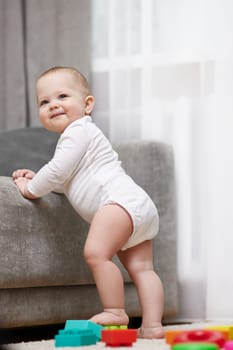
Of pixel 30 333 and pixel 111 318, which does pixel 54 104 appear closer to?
pixel 111 318

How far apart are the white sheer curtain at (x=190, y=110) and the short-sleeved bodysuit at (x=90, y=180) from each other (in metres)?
0.62

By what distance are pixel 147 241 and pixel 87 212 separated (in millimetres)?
191

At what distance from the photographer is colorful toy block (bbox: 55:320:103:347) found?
170 centimetres

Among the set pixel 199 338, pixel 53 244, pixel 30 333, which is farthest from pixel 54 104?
pixel 199 338

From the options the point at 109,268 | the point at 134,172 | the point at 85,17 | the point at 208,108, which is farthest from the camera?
the point at 85,17

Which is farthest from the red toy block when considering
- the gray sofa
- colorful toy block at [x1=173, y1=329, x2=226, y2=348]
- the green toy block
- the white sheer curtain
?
the white sheer curtain

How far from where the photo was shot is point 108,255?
2014 mm

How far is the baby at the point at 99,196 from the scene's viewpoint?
2002mm

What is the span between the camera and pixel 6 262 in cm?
202

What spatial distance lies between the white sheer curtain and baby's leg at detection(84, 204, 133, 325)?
2.43 feet

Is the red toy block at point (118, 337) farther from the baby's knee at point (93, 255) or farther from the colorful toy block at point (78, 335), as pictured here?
the baby's knee at point (93, 255)

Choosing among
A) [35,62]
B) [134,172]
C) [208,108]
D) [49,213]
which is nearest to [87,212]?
[49,213]

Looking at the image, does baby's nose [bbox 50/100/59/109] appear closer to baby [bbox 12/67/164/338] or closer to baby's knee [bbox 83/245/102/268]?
baby [bbox 12/67/164/338]

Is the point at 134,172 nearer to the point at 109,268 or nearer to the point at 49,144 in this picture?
the point at 49,144
